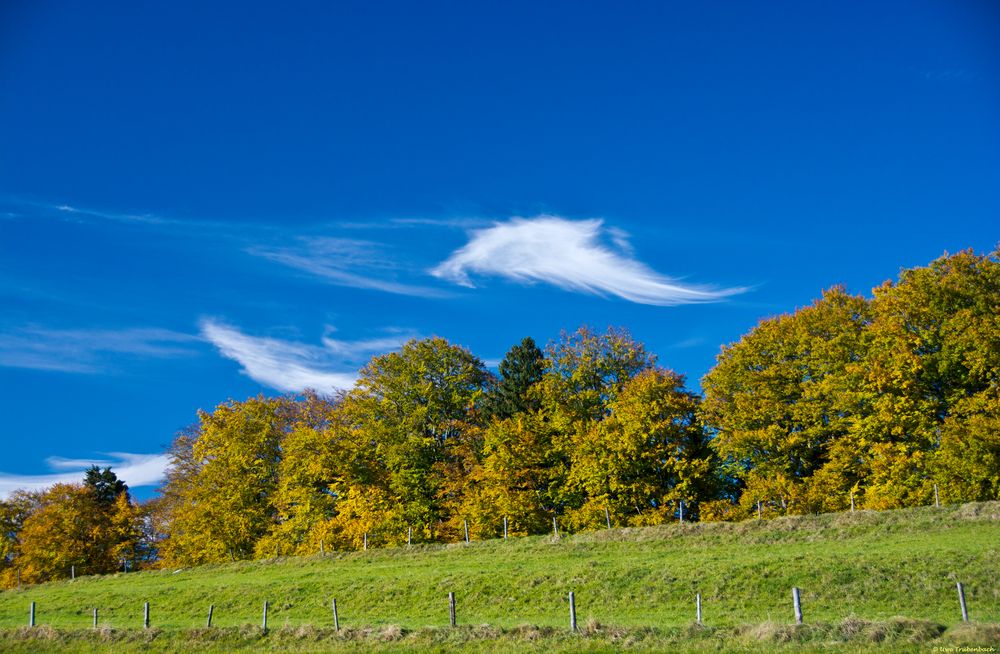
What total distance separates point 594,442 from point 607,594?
65.3ft

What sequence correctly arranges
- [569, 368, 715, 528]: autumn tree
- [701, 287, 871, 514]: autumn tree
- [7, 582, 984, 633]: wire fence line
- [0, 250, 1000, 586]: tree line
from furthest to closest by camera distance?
1. [569, 368, 715, 528]: autumn tree
2. [701, 287, 871, 514]: autumn tree
3. [0, 250, 1000, 586]: tree line
4. [7, 582, 984, 633]: wire fence line

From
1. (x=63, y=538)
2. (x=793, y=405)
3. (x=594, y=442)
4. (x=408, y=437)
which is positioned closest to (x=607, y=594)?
(x=594, y=442)

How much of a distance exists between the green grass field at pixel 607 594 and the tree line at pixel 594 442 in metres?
5.95

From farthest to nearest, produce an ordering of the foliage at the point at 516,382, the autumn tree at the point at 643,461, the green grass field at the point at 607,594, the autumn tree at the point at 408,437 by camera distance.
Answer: the foliage at the point at 516,382 < the autumn tree at the point at 408,437 < the autumn tree at the point at 643,461 < the green grass field at the point at 607,594

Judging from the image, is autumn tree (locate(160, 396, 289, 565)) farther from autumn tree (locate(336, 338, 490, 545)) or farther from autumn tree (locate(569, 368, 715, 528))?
autumn tree (locate(569, 368, 715, 528))

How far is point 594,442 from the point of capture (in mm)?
49844

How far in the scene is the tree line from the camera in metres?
41.8

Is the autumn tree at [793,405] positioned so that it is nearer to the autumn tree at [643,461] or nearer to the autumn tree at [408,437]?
the autumn tree at [643,461]

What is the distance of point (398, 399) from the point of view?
57.7m

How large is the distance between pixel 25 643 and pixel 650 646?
91.4ft

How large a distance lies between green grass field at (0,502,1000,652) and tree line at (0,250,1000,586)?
5.95 metres

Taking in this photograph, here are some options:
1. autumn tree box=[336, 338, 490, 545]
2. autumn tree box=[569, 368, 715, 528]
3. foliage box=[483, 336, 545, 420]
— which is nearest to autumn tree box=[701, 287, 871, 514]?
autumn tree box=[569, 368, 715, 528]

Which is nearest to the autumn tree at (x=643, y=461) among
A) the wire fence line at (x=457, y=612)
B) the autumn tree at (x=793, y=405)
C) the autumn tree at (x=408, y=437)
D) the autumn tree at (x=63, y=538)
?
the autumn tree at (x=793, y=405)

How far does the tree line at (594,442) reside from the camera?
137 feet
